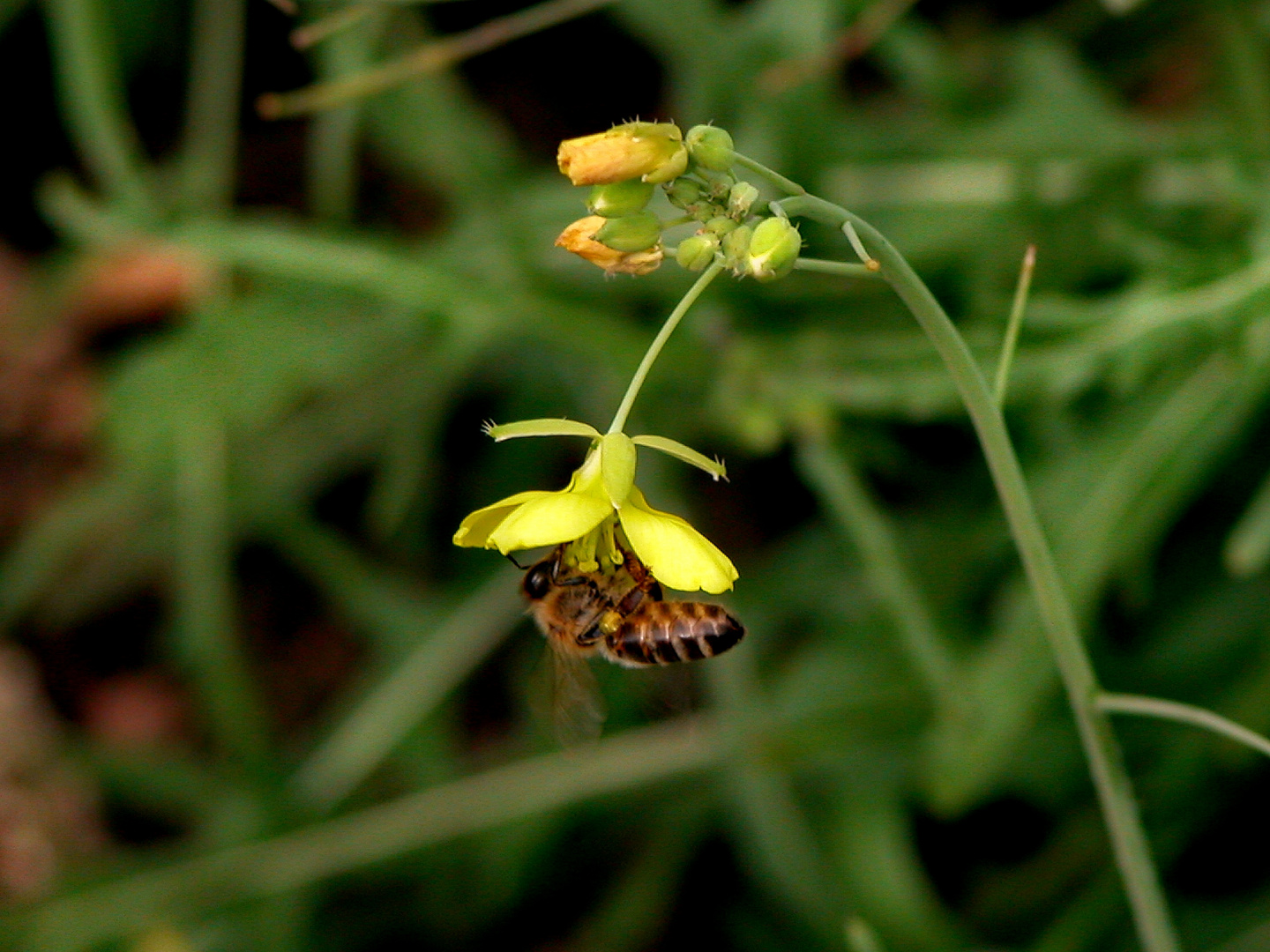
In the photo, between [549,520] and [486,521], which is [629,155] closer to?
[549,520]

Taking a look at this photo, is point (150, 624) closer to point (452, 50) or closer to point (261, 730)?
point (261, 730)

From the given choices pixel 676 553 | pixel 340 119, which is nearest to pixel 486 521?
pixel 676 553

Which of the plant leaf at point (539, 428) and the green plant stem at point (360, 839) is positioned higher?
the green plant stem at point (360, 839)

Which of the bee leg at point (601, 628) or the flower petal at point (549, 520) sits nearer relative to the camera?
the flower petal at point (549, 520)

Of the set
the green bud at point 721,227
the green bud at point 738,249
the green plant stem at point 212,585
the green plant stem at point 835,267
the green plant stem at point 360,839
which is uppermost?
the green plant stem at point 212,585

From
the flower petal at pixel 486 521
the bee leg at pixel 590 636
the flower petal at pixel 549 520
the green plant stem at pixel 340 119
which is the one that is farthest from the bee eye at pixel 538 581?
the green plant stem at pixel 340 119

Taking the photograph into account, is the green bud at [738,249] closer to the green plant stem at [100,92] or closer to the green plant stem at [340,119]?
the green plant stem at [340,119]

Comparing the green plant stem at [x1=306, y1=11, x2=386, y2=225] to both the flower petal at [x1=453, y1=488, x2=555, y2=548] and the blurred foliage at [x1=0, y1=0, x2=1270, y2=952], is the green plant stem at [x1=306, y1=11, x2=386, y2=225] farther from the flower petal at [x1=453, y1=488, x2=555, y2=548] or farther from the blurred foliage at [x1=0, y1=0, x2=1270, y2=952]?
the flower petal at [x1=453, y1=488, x2=555, y2=548]
